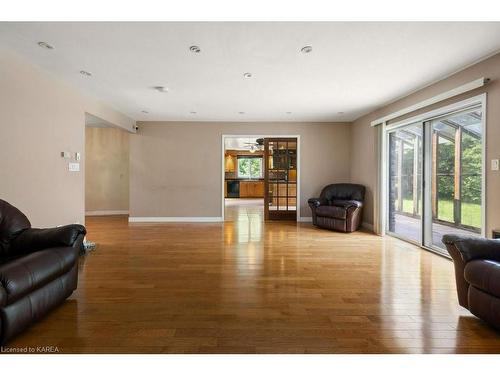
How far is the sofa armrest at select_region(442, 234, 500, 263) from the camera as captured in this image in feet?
6.32

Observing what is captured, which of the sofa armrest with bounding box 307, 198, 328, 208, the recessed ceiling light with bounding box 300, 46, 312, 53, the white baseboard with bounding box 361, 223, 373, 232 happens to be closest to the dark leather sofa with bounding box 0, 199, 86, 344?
the recessed ceiling light with bounding box 300, 46, 312, 53

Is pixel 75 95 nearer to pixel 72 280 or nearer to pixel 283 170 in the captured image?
pixel 72 280

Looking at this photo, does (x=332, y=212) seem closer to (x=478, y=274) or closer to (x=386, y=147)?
(x=386, y=147)

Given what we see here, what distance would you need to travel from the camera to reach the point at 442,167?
3705mm

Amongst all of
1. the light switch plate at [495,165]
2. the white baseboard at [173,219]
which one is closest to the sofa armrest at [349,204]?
the light switch plate at [495,165]

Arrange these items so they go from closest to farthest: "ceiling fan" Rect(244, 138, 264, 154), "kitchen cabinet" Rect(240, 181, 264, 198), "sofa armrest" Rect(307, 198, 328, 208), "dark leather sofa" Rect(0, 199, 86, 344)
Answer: "dark leather sofa" Rect(0, 199, 86, 344) < "sofa armrest" Rect(307, 198, 328, 208) < "ceiling fan" Rect(244, 138, 264, 154) < "kitchen cabinet" Rect(240, 181, 264, 198)

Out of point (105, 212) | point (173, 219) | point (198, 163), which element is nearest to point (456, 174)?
point (198, 163)

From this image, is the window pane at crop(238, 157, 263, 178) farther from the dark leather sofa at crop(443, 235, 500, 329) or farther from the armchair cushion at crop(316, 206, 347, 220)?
the dark leather sofa at crop(443, 235, 500, 329)

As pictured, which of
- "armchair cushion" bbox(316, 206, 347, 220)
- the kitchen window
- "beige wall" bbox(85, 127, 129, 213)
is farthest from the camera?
A: the kitchen window

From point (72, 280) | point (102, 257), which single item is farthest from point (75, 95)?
point (72, 280)

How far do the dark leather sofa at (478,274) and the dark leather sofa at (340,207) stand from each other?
295cm

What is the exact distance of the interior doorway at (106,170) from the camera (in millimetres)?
7289

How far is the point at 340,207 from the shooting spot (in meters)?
5.10

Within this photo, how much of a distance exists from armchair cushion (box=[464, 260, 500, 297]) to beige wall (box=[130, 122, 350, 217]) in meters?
4.51
